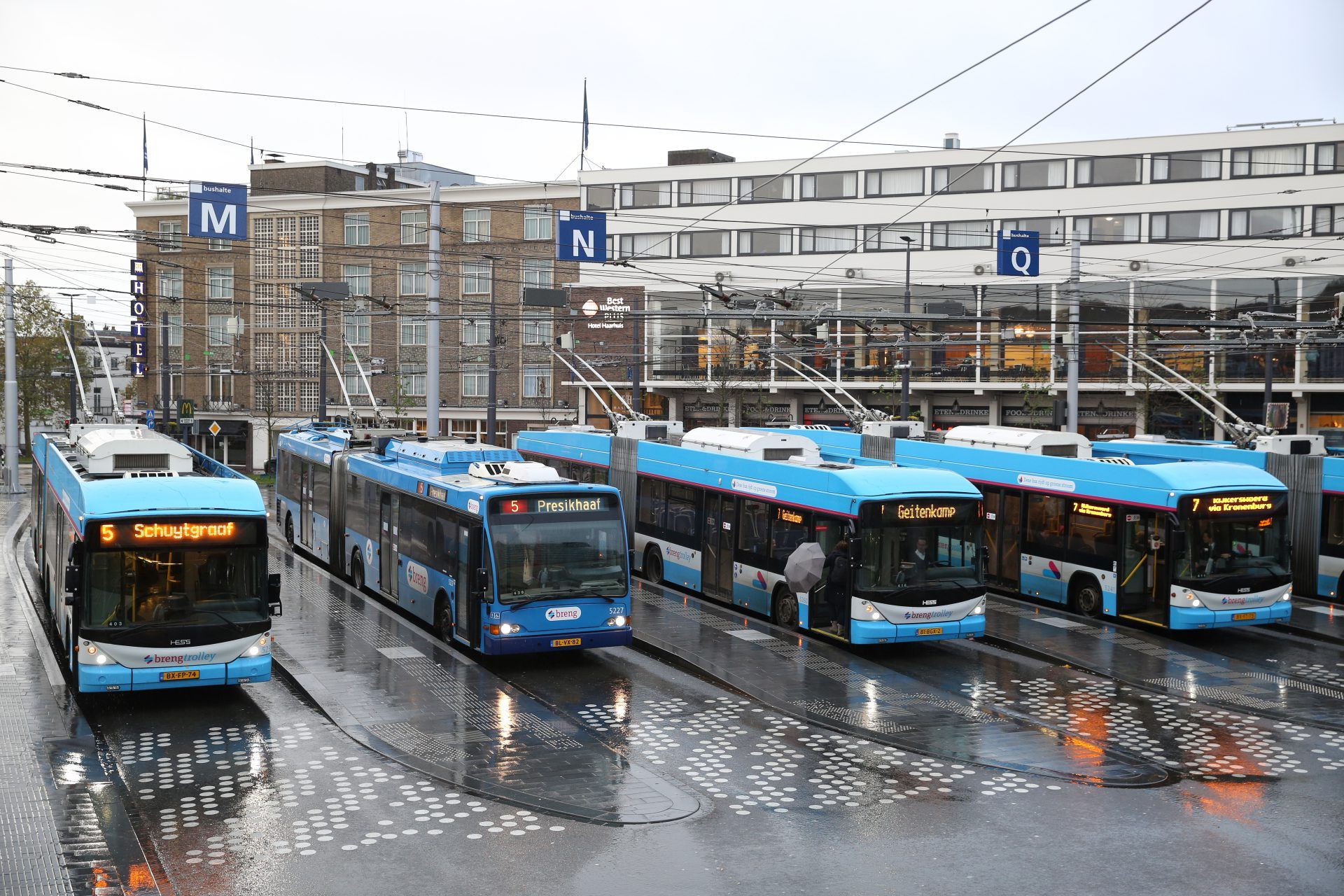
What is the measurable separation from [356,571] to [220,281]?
159 ft

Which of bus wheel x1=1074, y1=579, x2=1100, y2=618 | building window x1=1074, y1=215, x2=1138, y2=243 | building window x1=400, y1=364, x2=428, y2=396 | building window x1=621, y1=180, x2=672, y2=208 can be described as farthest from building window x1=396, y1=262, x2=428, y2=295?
bus wheel x1=1074, y1=579, x2=1100, y2=618

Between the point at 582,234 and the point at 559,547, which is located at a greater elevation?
the point at 582,234

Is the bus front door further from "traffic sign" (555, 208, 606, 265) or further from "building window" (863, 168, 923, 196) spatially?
"building window" (863, 168, 923, 196)

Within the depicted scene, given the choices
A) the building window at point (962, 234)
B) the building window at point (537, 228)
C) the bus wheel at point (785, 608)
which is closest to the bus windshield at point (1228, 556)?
the bus wheel at point (785, 608)

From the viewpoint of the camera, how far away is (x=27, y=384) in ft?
216

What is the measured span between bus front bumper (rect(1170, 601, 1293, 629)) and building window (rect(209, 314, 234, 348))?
5816cm

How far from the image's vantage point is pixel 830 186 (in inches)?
2132

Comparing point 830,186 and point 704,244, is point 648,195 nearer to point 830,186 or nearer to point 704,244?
point 704,244

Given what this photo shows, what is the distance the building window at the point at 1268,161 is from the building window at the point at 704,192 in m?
19.4

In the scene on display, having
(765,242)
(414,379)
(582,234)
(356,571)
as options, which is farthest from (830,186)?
(356,571)

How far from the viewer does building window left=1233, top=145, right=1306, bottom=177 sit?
4662 cm

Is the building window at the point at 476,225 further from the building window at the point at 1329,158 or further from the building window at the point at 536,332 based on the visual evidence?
the building window at the point at 1329,158

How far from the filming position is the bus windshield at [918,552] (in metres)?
18.4

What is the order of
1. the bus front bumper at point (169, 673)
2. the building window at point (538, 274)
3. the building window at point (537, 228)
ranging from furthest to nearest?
1. the building window at point (537, 228)
2. the building window at point (538, 274)
3. the bus front bumper at point (169, 673)
